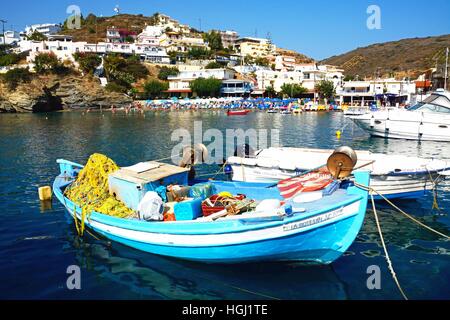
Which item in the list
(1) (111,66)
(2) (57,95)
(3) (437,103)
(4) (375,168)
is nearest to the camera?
(4) (375,168)

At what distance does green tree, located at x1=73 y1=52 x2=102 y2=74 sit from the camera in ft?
344

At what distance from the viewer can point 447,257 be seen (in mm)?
11484

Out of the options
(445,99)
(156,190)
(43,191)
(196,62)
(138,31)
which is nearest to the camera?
(156,190)

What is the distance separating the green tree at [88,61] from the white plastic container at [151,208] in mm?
104109

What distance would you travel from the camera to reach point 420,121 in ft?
115

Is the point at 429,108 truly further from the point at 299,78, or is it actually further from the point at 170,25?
the point at 170,25

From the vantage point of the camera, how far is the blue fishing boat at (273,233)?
9.36 m

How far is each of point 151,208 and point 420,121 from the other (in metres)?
32.3

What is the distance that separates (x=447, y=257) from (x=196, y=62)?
415 feet

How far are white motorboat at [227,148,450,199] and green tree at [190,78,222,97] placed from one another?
91.2m

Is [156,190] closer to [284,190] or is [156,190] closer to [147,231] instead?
[147,231]

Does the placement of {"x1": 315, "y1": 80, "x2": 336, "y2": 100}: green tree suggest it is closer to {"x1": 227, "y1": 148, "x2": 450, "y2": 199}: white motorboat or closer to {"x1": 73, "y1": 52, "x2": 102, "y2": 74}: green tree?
{"x1": 73, "y1": 52, "x2": 102, "y2": 74}: green tree

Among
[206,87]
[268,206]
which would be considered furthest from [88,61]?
[268,206]
